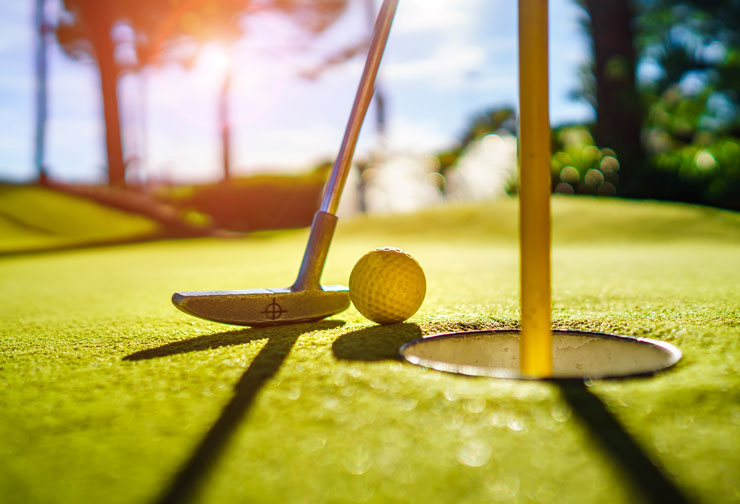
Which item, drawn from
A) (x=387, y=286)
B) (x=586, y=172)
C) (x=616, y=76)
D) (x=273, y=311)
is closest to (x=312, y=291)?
(x=273, y=311)

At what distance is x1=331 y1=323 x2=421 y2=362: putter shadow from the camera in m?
1.57

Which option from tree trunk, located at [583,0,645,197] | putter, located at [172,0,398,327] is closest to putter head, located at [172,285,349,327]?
putter, located at [172,0,398,327]

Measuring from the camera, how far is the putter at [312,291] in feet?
6.50

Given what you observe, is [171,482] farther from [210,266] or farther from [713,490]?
[210,266]

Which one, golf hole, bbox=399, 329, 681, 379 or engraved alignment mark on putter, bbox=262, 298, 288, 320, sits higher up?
engraved alignment mark on putter, bbox=262, 298, 288, 320

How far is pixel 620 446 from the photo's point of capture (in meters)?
0.97

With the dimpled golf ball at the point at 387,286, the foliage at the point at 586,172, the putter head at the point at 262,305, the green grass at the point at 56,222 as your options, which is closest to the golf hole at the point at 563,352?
the dimpled golf ball at the point at 387,286

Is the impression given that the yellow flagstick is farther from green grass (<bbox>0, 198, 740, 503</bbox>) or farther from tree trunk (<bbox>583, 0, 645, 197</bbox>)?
tree trunk (<bbox>583, 0, 645, 197</bbox>)

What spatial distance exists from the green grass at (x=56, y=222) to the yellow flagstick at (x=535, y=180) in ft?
30.0

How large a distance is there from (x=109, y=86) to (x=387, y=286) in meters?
15.9

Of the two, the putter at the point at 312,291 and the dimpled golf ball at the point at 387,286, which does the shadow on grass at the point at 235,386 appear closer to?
the putter at the point at 312,291

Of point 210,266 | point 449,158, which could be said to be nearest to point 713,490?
point 210,266

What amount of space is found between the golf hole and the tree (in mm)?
16043

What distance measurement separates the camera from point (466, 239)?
26.2 ft
